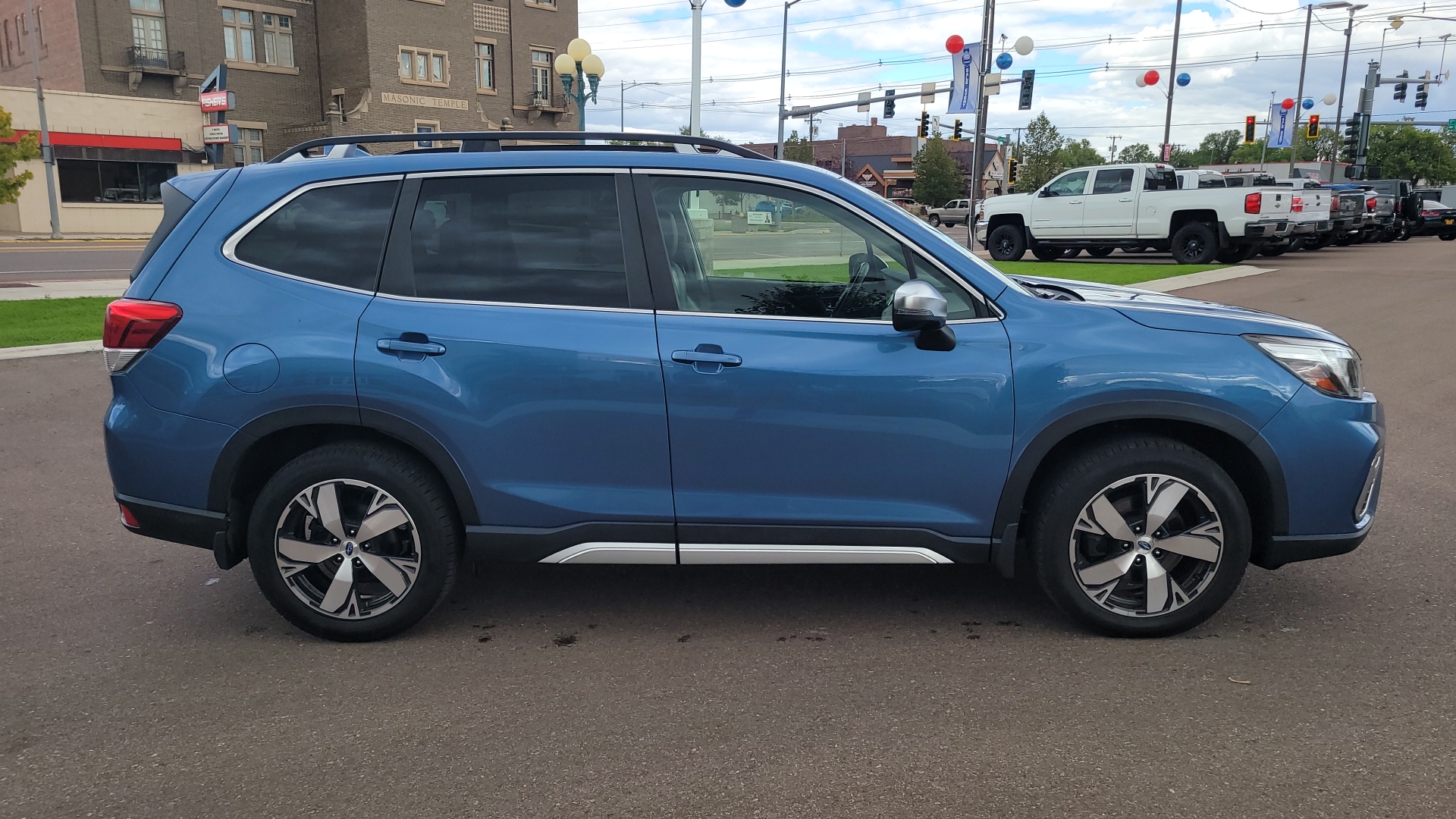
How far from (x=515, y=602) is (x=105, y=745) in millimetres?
1604

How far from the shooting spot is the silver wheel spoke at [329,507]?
3.89 metres

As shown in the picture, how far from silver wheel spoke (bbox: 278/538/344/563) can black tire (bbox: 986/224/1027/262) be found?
74.8 feet

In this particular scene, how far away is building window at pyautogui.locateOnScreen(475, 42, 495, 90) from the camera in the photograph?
166ft

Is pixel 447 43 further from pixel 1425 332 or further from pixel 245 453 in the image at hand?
pixel 245 453

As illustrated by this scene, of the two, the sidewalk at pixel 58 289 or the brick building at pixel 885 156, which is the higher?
the brick building at pixel 885 156

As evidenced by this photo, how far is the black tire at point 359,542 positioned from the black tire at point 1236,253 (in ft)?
73.5

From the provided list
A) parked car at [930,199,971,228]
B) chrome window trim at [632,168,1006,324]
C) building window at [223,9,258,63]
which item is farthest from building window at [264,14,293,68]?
chrome window trim at [632,168,1006,324]

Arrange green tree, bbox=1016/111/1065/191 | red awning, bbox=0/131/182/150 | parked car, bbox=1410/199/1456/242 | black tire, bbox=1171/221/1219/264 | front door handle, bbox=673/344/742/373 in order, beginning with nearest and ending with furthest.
Result: 1. front door handle, bbox=673/344/742/373
2. black tire, bbox=1171/221/1219/264
3. parked car, bbox=1410/199/1456/242
4. red awning, bbox=0/131/182/150
5. green tree, bbox=1016/111/1065/191

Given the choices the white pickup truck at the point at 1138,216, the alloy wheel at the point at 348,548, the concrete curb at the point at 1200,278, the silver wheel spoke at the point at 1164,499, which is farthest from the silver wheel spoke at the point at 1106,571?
the white pickup truck at the point at 1138,216

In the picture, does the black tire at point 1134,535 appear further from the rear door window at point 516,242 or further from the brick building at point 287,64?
the brick building at point 287,64

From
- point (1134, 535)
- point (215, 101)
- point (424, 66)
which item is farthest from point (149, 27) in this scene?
point (1134, 535)

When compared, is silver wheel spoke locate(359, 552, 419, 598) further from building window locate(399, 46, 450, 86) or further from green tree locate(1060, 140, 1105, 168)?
green tree locate(1060, 140, 1105, 168)

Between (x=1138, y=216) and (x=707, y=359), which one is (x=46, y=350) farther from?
(x=1138, y=216)

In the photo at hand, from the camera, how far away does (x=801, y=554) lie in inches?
153
